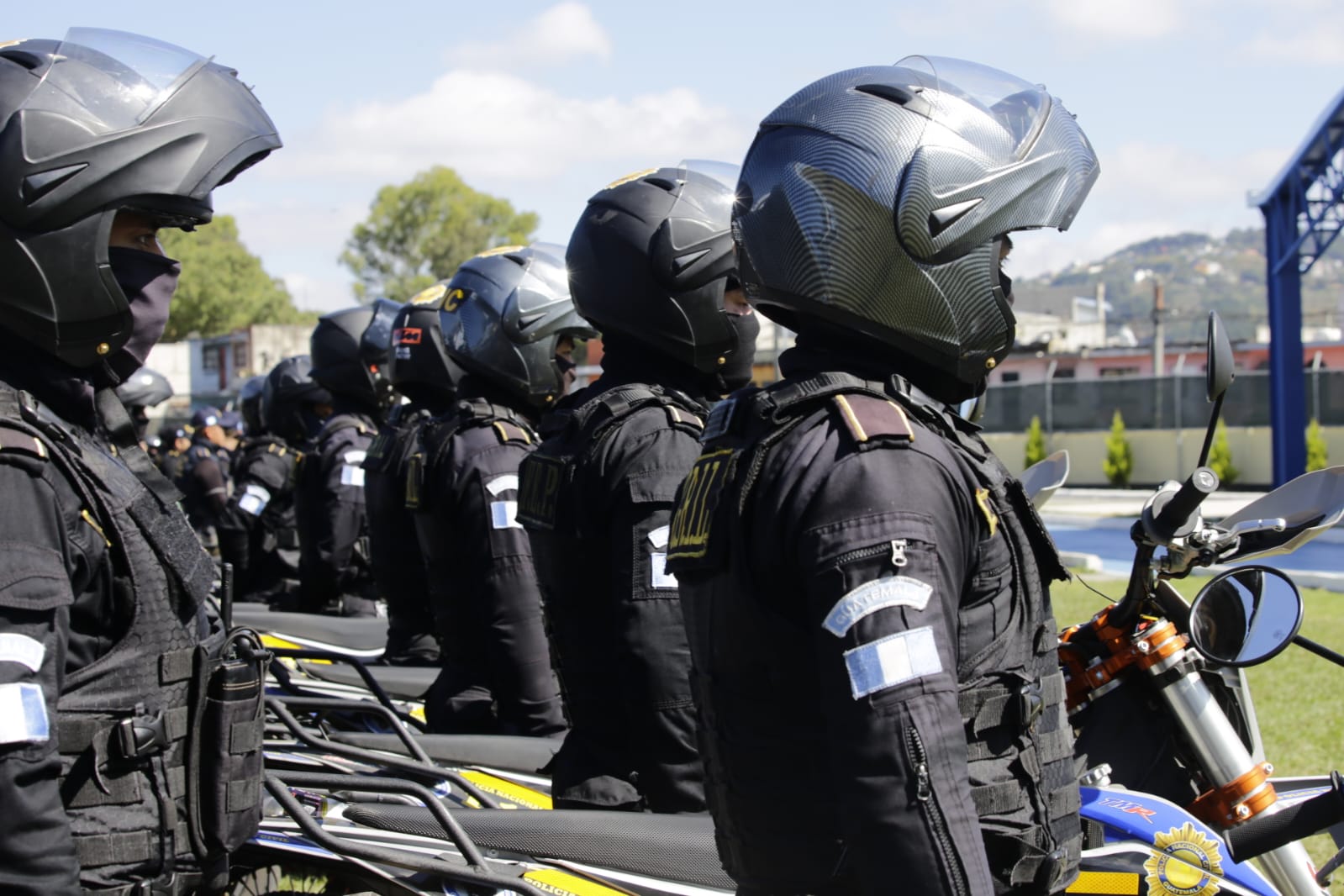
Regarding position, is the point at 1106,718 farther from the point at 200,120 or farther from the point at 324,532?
the point at 324,532

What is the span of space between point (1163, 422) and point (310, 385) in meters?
24.2

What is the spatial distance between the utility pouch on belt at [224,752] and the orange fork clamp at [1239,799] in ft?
6.54

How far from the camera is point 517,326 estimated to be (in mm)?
5094

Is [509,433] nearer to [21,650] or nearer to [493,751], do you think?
[493,751]

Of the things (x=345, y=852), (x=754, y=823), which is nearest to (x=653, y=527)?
(x=345, y=852)

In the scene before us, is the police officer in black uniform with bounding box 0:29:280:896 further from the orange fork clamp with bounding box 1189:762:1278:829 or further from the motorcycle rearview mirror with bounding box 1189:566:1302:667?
the orange fork clamp with bounding box 1189:762:1278:829

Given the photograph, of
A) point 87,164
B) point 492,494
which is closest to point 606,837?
point 492,494

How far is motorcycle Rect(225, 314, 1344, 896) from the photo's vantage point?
2764 millimetres

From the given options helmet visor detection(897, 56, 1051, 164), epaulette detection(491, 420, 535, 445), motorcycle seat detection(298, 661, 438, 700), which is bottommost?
motorcycle seat detection(298, 661, 438, 700)

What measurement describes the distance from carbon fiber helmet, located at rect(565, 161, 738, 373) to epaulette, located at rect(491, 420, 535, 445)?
776 millimetres

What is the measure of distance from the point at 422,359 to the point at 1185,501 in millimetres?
3995

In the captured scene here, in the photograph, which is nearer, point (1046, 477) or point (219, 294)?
point (1046, 477)

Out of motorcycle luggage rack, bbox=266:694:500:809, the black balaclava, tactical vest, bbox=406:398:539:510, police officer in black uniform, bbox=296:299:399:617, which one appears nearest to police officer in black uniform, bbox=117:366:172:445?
police officer in black uniform, bbox=296:299:399:617

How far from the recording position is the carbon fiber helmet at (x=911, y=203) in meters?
2.24
